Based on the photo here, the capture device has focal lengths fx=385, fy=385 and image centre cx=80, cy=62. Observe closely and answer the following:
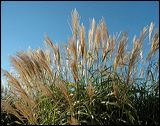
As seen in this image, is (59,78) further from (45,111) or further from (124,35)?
(124,35)

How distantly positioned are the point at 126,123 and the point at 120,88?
0.41 meters

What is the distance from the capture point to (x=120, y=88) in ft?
12.8

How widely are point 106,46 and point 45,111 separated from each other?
99 centimetres

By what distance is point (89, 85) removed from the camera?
13.0ft

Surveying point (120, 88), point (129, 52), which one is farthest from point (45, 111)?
point (129, 52)

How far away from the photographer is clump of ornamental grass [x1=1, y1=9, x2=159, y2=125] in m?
3.73

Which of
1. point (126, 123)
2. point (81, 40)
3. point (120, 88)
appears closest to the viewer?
point (126, 123)

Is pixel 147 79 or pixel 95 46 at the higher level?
pixel 95 46

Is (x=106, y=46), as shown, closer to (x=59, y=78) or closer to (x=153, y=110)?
(x=59, y=78)

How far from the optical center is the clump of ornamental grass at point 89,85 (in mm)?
3730

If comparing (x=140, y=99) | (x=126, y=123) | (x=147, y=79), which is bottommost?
(x=126, y=123)

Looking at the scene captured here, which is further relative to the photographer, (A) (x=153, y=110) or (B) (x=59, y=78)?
(B) (x=59, y=78)

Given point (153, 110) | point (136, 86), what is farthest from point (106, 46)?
point (153, 110)

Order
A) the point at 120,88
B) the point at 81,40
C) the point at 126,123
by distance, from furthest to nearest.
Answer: the point at 81,40
the point at 120,88
the point at 126,123
